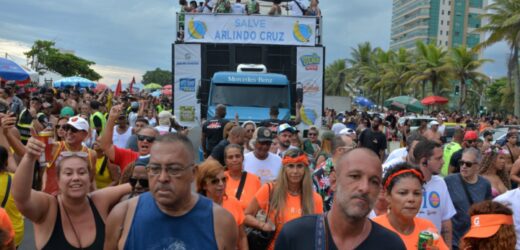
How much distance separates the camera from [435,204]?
14.9 ft

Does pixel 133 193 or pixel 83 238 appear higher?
pixel 133 193

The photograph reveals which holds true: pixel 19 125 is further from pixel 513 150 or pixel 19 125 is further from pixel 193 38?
pixel 513 150

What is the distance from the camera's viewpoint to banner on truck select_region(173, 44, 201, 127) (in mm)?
15172

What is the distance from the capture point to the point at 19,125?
886cm

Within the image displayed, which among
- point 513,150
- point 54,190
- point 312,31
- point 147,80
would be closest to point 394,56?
point 312,31

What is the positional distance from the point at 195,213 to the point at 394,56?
68670mm

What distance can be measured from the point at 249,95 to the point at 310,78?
1990 millimetres

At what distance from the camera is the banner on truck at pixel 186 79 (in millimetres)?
15172

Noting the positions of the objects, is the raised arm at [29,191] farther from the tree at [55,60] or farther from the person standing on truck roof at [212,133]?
the tree at [55,60]

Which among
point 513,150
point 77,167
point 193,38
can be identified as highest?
point 193,38

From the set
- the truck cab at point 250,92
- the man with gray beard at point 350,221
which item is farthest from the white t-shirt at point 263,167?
the truck cab at point 250,92

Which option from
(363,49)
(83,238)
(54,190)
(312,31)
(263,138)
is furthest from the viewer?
(363,49)

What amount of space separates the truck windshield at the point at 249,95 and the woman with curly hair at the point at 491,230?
11.4 metres

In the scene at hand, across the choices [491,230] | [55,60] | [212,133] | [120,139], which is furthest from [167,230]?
[55,60]
